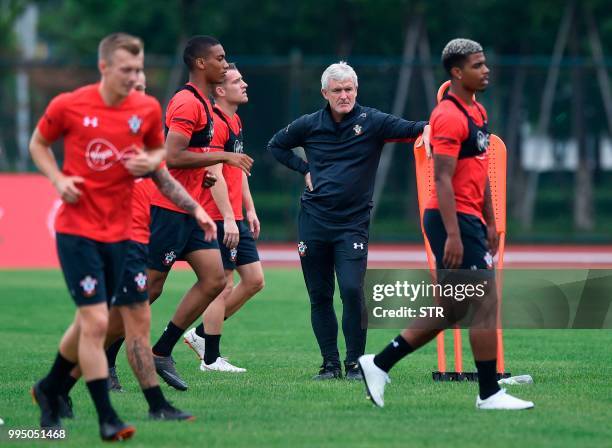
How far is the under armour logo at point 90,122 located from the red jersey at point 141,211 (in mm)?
1159

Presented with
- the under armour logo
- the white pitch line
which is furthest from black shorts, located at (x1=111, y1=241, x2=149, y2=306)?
the white pitch line

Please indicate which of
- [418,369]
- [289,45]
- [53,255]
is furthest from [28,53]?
[418,369]

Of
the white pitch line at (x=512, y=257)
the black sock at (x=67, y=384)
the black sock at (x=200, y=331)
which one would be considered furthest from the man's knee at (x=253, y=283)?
the white pitch line at (x=512, y=257)

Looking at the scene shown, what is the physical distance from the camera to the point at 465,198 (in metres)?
7.46

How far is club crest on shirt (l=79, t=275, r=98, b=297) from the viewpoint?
6547mm

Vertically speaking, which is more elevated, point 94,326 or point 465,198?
point 465,198

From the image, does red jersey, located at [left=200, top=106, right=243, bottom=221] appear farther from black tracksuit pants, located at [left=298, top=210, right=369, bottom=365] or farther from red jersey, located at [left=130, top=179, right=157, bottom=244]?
red jersey, located at [left=130, top=179, right=157, bottom=244]

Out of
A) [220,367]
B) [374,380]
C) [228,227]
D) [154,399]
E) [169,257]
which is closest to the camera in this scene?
[154,399]

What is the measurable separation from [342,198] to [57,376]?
9.90ft

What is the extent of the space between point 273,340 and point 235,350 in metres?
0.78

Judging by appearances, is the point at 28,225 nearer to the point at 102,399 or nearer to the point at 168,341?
the point at 168,341

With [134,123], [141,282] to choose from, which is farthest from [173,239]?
[134,123]

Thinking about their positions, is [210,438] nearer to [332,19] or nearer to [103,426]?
[103,426]

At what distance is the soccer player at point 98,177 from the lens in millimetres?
6559
